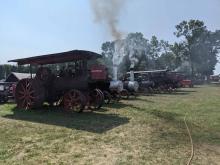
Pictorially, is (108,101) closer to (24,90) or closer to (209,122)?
(24,90)

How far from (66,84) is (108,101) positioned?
169 inches

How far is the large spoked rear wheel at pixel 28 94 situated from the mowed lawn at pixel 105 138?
1019 mm

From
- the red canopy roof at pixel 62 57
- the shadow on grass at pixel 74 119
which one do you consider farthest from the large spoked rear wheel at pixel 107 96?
the shadow on grass at pixel 74 119

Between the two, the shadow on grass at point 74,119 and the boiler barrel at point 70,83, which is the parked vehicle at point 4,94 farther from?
the boiler barrel at point 70,83

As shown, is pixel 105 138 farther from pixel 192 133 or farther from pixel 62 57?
pixel 62 57

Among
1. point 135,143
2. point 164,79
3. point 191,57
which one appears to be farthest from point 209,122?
point 191,57

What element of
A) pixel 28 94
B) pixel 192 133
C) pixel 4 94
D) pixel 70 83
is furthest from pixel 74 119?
pixel 4 94

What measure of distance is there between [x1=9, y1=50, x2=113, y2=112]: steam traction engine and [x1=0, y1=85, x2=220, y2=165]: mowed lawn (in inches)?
40.3

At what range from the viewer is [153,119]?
13.3 m

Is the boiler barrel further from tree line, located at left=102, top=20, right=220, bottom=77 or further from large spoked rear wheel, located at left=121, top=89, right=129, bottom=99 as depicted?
tree line, located at left=102, top=20, right=220, bottom=77

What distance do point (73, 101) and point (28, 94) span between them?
7.33 feet

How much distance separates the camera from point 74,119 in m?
12.9

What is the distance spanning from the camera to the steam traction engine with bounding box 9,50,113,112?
15055 millimetres

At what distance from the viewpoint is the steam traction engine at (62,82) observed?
49.4 feet
